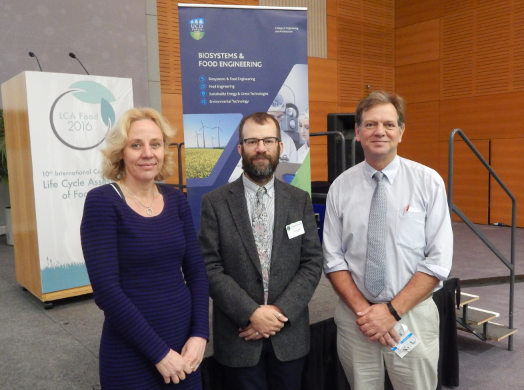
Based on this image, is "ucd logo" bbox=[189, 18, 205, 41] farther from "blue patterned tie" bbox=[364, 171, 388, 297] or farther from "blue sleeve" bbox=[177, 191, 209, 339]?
"blue patterned tie" bbox=[364, 171, 388, 297]

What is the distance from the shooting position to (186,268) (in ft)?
4.95

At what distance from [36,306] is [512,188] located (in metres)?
7.10

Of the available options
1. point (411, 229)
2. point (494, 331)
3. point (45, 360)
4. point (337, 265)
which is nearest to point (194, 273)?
point (337, 265)

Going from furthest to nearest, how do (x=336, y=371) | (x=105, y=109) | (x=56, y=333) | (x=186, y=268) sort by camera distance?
1. (x=105, y=109)
2. (x=56, y=333)
3. (x=336, y=371)
4. (x=186, y=268)

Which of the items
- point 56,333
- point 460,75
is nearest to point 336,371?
point 56,333

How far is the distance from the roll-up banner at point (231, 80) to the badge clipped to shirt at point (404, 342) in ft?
5.35

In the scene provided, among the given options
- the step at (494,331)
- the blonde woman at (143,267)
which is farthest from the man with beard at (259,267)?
the step at (494,331)

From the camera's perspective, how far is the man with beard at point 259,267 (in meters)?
1.58

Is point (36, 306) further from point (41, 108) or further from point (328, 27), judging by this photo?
point (328, 27)

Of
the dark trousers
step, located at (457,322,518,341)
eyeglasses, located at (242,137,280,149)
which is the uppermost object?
eyeglasses, located at (242,137,280,149)

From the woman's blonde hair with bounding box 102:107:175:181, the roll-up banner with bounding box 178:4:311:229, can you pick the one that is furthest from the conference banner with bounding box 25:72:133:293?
the woman's blonde hair with bounding box 102:107:175:181

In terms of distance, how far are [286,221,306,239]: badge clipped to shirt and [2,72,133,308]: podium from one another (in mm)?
2161

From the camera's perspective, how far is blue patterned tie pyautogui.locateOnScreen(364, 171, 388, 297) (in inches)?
64.0

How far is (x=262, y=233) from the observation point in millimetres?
1652
